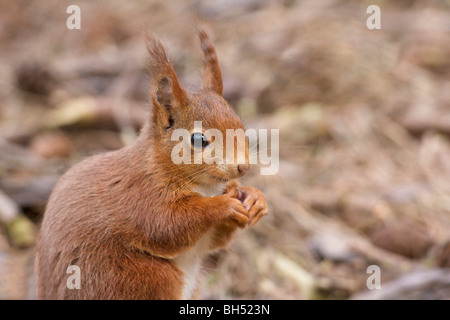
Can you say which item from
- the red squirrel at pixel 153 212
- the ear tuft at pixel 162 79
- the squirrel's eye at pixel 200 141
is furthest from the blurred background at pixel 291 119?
the squirrel's eye at pixel 200 141

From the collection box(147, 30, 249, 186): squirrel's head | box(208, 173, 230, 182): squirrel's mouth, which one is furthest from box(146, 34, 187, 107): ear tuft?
box(208, 173, 230, 182): squirrel's mouth

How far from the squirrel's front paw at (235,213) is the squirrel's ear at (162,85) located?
39cm

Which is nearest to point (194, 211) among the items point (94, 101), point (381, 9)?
point (94, 101)

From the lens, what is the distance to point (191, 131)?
79.6 inches

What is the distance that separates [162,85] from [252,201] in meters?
0.55

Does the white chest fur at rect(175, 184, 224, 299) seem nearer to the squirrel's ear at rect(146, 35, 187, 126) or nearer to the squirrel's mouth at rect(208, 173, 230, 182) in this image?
the squirrel's mouth at rect(208, 173, 230, 182)

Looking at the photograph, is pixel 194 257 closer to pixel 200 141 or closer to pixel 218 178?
pixel 218 178

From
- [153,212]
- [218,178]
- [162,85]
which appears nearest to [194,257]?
[153,212]

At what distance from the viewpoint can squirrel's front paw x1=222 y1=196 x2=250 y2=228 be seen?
196 cm

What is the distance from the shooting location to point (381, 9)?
577cm

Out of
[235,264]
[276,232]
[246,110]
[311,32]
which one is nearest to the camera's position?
[235,264]

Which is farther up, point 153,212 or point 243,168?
point 243,168

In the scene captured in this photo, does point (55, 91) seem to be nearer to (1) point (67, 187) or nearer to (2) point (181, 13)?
(2) point (181, 13)
